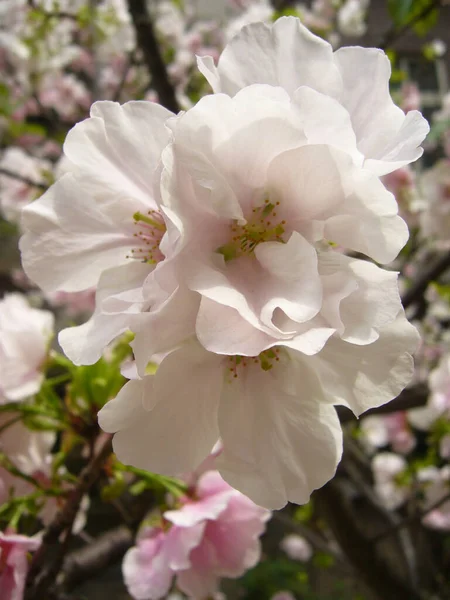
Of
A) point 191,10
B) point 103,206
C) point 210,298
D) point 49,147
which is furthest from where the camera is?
point 191,10

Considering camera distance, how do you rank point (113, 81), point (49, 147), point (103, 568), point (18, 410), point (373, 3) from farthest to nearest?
point (373, 3) → point (49, 147) → point (113, 81) → point (103, 568) → point (18, 410)

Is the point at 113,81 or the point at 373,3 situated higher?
the point at 113,81

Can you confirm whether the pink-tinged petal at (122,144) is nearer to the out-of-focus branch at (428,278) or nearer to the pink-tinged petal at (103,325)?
the pink-tinged petal at (103,325)

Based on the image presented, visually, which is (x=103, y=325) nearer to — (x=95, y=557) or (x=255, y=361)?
(x=255, y=361)

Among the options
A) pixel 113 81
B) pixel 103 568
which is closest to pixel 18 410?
pixel 103 568

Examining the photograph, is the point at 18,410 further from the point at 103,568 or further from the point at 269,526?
the point at 269,526

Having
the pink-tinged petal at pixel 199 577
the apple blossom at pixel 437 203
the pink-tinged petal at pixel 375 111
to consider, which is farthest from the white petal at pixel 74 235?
the apple blossom at pixel 437 203

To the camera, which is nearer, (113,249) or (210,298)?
(210,298)
